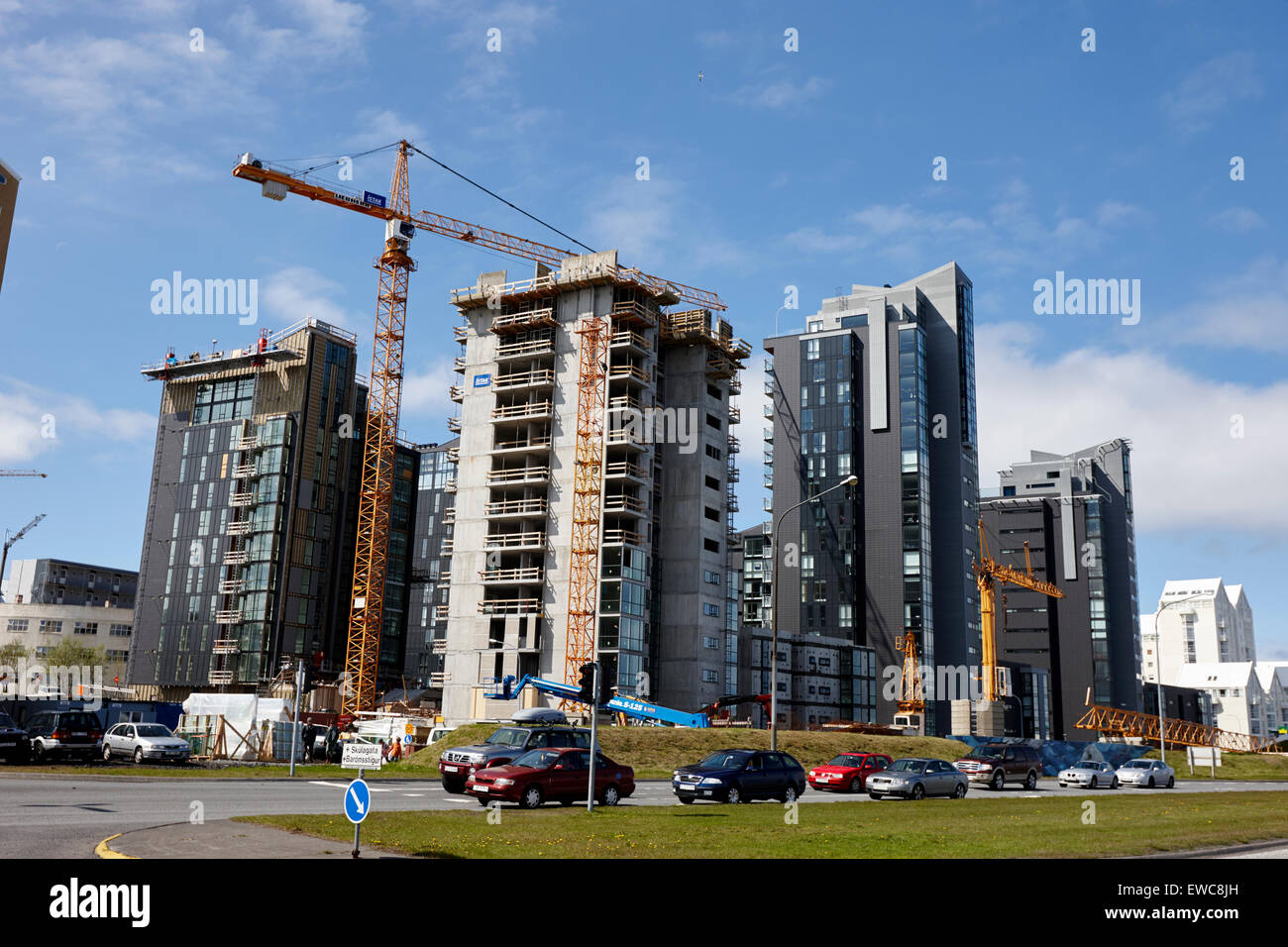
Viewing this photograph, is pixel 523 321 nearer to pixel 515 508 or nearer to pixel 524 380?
pixel 524 380

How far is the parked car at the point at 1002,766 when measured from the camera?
Answer: 40.5 metres

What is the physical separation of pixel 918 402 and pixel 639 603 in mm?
59079

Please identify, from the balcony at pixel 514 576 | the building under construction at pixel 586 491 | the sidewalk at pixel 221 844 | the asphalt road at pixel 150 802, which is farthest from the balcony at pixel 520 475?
the sidewalk at pixel 221 844

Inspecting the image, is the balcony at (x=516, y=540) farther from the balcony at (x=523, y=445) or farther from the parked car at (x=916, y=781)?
the parked car at (x=916, y=781)

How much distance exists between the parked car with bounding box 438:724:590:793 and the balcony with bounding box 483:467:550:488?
57.2 meters

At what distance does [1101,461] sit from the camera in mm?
177250

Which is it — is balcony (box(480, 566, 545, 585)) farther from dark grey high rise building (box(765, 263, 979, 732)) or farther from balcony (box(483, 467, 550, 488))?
dark grey high rise building (box(765, 263, 979, 732))

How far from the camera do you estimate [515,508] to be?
8919cm

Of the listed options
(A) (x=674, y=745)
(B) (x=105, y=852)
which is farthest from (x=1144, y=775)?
(B) (x=105, y=852)

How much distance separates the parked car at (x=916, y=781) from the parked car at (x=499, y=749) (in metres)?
9.87

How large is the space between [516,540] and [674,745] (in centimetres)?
3639

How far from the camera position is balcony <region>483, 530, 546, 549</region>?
86.8 metres
